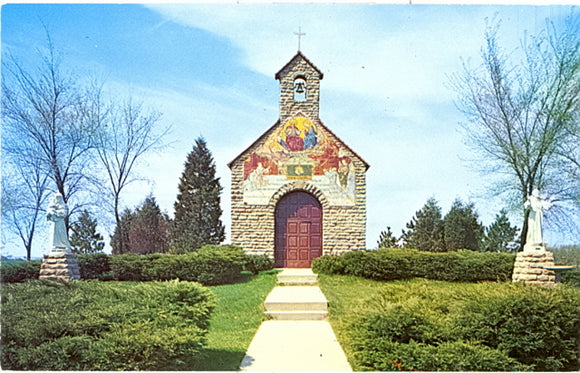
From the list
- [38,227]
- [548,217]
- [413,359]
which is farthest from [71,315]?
[548,217]

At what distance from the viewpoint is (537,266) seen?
44.5 feet

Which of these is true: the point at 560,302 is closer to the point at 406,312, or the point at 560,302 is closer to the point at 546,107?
Result: the point at 406,312

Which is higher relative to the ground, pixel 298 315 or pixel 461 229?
pixel 461 229

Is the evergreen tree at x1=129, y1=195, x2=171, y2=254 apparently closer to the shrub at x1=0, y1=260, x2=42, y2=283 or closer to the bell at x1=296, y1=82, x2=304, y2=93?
the shrub at x1=0, y1=260, x2=42, y2=283

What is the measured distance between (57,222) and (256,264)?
8.10 meters

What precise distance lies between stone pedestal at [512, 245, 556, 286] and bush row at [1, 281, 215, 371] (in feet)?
32.5

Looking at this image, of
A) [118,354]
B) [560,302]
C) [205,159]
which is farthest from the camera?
[205,159]

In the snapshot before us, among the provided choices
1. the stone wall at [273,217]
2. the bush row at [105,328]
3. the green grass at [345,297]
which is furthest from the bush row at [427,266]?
the bush row at [105,328]

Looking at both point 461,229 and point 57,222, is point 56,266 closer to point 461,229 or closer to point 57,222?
point 57,222

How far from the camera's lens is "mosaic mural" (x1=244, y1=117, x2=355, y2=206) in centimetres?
1939

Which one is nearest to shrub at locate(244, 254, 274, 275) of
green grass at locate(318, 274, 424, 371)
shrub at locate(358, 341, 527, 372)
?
green grass at locate(318, 274, 424, 371)

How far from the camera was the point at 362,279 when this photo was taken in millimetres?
16469

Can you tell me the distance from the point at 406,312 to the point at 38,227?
10255 mm

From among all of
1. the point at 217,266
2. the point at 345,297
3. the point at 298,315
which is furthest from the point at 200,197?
the point at 298,315
